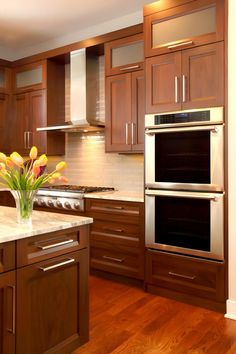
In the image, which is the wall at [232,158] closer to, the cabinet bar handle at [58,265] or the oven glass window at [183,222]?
the oven glass window at [183,222]

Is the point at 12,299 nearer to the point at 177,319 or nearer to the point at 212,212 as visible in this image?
the point at 177,319

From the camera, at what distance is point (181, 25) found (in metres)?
2.93

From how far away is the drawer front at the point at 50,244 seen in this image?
1.73 metres

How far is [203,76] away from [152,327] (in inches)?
82.2

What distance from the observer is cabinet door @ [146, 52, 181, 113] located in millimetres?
2957

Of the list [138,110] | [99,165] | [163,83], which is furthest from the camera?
[99,165]

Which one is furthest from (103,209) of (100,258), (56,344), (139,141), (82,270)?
(56,344)

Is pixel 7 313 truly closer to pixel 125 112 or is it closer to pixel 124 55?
pixel 125 112

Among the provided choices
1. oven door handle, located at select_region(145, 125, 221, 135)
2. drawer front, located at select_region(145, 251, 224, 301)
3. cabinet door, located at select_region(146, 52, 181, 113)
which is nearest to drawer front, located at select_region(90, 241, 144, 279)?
drawer front, located at select_region(145, 251, 224, 301)

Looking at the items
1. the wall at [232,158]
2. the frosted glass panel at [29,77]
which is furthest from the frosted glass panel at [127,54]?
the frosted glass panel at [29,77]

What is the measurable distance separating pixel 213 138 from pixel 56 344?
191cm

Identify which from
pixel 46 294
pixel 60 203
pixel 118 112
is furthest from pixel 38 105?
pixel 46 294

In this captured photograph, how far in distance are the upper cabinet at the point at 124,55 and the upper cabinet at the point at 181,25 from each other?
34 centimetres

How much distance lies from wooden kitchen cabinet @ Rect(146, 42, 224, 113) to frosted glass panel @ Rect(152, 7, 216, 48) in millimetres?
142
